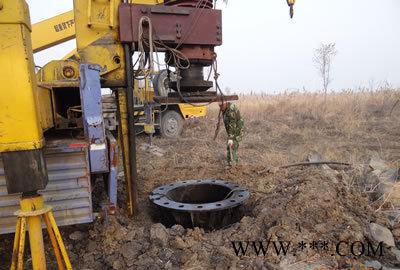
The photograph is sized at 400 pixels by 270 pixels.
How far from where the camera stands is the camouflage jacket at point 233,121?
6730mm

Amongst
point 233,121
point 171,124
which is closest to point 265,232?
point 233,121

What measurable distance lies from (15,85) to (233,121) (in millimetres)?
5238

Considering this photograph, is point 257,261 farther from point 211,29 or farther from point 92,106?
point 211,29

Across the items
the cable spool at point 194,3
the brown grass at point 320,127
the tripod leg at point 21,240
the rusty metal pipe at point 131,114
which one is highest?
the cable spool at point 194,3

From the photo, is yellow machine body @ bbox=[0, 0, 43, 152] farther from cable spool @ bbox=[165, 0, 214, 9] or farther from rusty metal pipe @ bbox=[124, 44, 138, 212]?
cable spool @ bbox=[165, 0, 214, 9]

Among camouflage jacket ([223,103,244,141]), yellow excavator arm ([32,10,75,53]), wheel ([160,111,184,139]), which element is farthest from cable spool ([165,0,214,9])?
wheel ([160,111,184,139])

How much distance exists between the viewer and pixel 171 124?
10305mm

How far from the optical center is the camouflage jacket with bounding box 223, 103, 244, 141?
6.73 meters

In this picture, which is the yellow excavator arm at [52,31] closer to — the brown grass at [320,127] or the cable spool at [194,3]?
the cable spool at [194,3]

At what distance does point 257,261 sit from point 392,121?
10931 mm

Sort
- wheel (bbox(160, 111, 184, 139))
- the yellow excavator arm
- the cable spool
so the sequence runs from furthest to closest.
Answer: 1. wheel (bbox(160, 111, 184, 139))
2. the yellow excavator arm
3. the cable spool

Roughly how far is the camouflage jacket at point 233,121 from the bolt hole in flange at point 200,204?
219cm

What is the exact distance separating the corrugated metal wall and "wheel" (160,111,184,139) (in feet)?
23.9

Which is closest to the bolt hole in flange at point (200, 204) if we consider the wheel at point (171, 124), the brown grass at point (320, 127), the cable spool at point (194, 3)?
the cable spool at point (194, 3)
